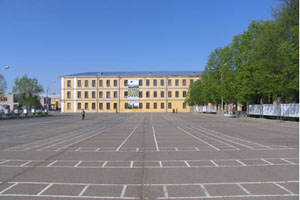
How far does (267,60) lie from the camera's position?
37.9 metres

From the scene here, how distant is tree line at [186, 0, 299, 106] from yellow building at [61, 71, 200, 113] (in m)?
45.0

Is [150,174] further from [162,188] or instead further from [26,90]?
[26,90]

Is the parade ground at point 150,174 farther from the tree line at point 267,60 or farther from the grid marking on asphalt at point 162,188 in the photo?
the tree line at point 267,60

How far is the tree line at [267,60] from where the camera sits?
34500 mm

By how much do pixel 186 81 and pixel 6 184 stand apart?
98.5 m

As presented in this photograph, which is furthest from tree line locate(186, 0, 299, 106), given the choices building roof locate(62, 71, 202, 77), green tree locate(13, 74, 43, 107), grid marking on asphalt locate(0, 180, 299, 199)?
building roof locate(62, 71, 202, 77)

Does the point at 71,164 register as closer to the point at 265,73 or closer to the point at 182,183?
the point at 182,183

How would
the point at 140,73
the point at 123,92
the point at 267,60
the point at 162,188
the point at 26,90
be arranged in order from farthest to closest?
the point at 140,73
the point at 123,92
the point at 26,90
the point at 267,60
the point at 162,188

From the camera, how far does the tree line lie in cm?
3450

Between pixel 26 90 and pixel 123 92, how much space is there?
133 ft

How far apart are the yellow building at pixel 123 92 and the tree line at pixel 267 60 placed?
148 ft

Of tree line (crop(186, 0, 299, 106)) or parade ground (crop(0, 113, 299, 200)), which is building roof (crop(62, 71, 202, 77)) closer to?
tree line (crop(186, 0, 299, 106))

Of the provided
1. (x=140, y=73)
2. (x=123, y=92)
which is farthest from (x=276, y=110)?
(x=140, y=73)

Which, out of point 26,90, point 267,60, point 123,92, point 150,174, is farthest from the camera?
point 123,92
